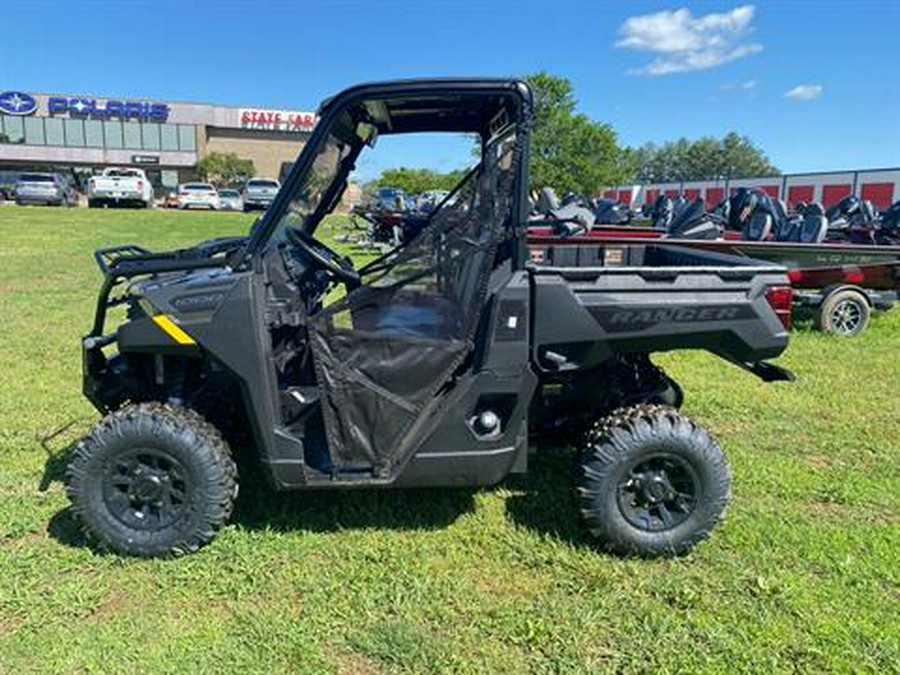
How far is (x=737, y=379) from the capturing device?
609 centimetres

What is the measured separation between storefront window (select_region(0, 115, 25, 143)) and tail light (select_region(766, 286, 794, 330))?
69268 millimetres

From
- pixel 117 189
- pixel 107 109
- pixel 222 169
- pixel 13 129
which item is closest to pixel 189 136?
pixel 222 169

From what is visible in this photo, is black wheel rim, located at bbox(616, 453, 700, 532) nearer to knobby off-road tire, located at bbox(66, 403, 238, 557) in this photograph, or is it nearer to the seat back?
knobby off-road tire, located at bbox(66, 403, 238, 557)

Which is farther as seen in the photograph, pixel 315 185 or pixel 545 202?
pixel 545 202

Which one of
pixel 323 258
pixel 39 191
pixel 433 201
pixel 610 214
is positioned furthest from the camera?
pixel 39 191

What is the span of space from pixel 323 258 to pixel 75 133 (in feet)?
223

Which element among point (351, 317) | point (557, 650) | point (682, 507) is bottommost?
point (557, 650)

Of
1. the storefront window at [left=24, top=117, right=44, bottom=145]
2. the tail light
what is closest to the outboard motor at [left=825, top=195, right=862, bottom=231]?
the tail light

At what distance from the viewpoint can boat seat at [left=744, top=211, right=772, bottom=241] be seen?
9.21 m

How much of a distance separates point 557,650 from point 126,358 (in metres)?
2.36

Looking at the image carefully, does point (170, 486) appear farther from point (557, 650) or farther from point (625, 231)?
point (625, 231)

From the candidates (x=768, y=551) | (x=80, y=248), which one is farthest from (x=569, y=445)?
(x=80, y=248)

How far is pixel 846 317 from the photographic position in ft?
25.8

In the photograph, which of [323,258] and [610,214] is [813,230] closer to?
[610,214]
